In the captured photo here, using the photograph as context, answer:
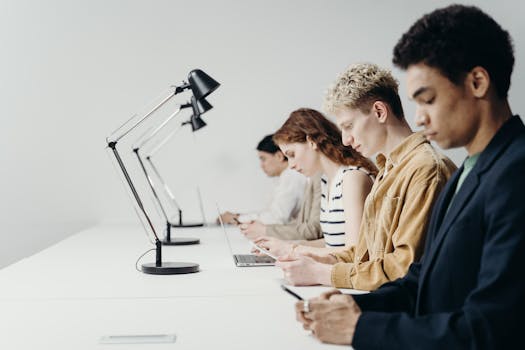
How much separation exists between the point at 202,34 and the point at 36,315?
3.17m

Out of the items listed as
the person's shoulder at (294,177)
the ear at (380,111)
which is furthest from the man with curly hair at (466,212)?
the person's shoulder at (294,177)

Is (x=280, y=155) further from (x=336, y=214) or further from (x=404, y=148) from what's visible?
(x=404, y=148)

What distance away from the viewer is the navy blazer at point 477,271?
116 cm

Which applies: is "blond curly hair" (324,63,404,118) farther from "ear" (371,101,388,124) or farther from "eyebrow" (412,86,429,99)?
"eyebrow" (412,86,429,99)

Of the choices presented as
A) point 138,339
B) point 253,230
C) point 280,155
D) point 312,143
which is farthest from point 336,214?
point 280,155

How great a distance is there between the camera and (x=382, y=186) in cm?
199

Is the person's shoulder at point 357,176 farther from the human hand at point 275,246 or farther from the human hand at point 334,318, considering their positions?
the human hand at point 334,318

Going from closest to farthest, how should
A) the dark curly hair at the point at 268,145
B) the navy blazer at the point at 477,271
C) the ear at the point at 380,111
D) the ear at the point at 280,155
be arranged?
the navy blazer at the point at 477,271
the ear at the point at 380,111
the ear at the point at 280,155
the dark curly hair at the point at 268,145

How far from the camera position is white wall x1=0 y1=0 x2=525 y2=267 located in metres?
4.61

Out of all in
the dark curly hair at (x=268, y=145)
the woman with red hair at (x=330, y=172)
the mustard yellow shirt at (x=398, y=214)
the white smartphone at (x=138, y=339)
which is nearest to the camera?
the white smartphone at (x=138, y=339)

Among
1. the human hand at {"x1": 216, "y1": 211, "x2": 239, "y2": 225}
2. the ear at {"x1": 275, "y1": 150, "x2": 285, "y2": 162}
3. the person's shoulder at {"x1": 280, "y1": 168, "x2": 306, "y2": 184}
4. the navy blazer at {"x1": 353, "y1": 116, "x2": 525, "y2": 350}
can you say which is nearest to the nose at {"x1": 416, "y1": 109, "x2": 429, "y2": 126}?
the navy blazer at {"x1": 353, "y1": 116, "x2": 525, "y2": 350}

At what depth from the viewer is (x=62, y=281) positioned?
7.45ft

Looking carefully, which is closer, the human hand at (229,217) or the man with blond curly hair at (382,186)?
the man with blond curly hair at (382,186)

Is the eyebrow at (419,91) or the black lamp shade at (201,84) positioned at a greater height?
the black lamp shade at (201,84)
